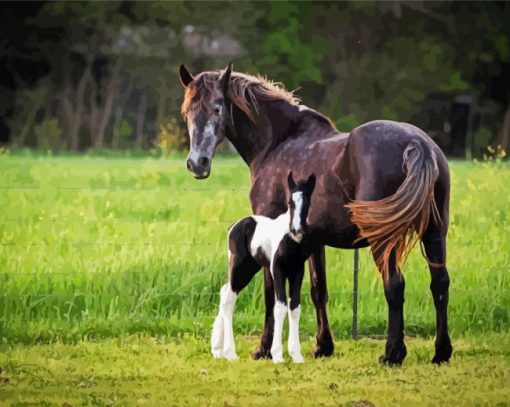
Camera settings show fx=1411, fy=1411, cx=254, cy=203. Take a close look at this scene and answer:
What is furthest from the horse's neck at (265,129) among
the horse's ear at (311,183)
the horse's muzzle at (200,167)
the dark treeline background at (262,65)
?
the dark treeline background at (262,65)

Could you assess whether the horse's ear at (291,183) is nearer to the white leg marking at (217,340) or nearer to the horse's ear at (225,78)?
the horse's ear at (225,78)

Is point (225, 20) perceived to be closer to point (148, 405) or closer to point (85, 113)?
point (85, 113)

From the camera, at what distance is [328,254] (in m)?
11.4

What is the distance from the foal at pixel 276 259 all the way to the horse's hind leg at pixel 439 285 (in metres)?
0.72

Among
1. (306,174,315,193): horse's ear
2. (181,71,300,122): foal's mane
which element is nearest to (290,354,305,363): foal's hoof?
(306,174,315,193): horse's ear

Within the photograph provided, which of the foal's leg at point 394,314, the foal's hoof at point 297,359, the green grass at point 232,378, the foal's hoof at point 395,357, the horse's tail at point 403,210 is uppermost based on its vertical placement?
the horse's tail at point 403,210

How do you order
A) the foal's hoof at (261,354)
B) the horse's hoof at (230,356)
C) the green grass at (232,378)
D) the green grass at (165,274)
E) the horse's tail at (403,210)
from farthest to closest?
the green grass at (165,274), the foal's hoof at (261,354), the horse's hoof at (230,356), the horse's tail at (403,210), the green grass at (232,378)

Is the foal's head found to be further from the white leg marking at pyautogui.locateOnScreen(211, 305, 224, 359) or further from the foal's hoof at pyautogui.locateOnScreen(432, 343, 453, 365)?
the foal's hoof at pyautogui.locateOnScreen(432, 343, 453, 365)

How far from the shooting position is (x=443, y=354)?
835cm

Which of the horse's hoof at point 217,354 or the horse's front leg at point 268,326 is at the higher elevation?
the horse's front leg at point 268,326

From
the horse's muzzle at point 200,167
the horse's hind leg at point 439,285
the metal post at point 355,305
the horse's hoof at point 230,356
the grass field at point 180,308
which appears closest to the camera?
the grass field at point 180,308

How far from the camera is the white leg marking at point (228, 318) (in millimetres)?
8328

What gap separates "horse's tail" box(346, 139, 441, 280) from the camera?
25.7 ft

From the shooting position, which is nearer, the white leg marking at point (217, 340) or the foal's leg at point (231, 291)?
the foal's leg at point (231, 291)
